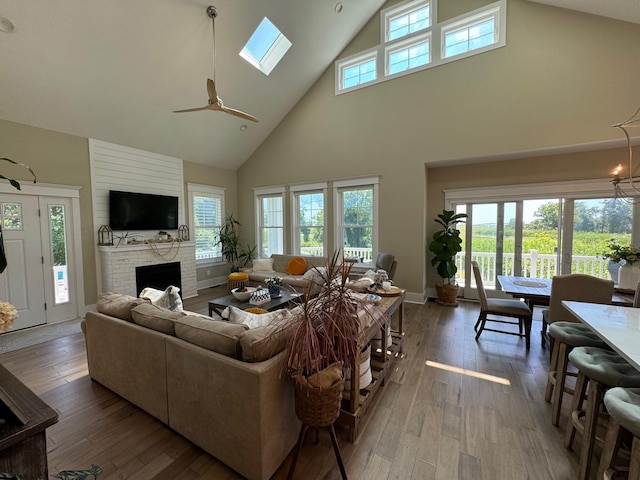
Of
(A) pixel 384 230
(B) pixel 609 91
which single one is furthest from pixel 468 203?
(B) pixel 609 91

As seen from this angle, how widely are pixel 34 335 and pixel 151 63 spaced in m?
4.11

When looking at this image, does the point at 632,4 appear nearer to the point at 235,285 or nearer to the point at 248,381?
the point at 248,381

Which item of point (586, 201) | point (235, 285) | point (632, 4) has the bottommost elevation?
point (235, 285)

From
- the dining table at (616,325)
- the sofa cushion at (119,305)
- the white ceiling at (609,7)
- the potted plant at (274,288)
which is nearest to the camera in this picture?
the dining table at (616,325)

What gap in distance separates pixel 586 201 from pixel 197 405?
5.93 m

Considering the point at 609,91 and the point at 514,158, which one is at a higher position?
the point at 609,91

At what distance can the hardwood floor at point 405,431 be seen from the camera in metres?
1.57

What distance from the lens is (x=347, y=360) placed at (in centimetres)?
147

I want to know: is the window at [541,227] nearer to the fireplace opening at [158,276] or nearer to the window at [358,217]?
the window at [358,217]

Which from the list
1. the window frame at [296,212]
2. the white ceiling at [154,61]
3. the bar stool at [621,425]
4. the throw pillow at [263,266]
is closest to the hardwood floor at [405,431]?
the bar stool at [621,425]

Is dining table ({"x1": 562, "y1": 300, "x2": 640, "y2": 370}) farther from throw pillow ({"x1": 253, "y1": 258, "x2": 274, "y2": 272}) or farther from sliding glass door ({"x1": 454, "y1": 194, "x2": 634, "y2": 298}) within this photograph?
throw pillow ({"x1": 253, "y1": 258, "x2": 274, "y2": 272})

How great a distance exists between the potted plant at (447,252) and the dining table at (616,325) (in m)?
2.66

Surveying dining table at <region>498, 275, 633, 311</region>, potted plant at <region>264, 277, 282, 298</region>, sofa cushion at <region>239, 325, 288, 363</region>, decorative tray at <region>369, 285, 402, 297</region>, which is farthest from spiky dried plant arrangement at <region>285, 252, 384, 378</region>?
dining table at <region>498, 275, 633, 311</region>

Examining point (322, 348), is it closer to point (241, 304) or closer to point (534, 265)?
point (241, 304)
